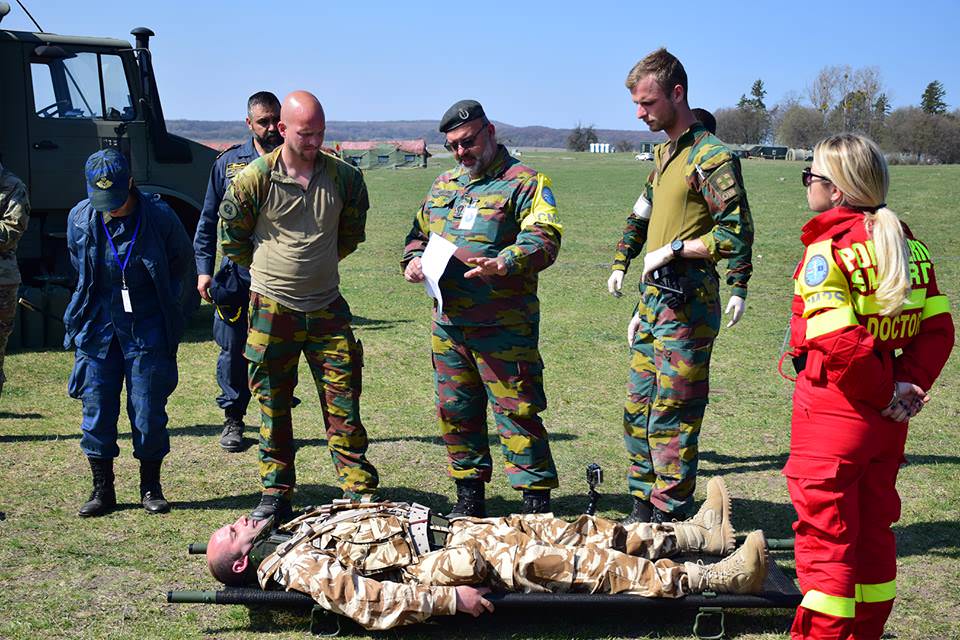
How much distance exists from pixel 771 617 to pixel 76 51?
8992mm

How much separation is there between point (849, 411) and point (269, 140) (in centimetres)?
432

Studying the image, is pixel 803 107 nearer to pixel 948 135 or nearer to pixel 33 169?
pixel 948 135

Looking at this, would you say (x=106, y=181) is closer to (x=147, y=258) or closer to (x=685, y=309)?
(x=147, y=258)

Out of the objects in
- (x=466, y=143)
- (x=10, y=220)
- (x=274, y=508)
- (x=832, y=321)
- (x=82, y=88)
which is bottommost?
(x=274, y=508)

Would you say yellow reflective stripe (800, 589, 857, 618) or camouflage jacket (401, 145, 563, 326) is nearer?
yellow reflective stripe (800, 589, 857, 618)

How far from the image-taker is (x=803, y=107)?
334 feet

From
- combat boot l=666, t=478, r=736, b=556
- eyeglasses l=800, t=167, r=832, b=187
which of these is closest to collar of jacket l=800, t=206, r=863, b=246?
eyeglasses l=800, t=167, r=832, b=187

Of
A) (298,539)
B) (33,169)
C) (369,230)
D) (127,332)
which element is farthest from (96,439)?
(369,230)

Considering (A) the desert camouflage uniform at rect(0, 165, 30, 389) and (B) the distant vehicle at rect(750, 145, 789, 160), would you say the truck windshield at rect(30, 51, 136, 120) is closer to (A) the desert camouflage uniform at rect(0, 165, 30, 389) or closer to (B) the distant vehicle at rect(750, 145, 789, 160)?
(A) the desert camouflage uniform at rect(0, 165, 30, 389)

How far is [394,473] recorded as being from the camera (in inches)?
254

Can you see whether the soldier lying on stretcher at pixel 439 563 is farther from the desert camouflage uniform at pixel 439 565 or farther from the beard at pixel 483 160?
the beard at pixel 483 160

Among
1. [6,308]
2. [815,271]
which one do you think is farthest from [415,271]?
[6,308]

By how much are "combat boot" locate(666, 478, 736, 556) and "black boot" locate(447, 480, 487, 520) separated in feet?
3.75

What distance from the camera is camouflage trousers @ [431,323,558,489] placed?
5129 mm
